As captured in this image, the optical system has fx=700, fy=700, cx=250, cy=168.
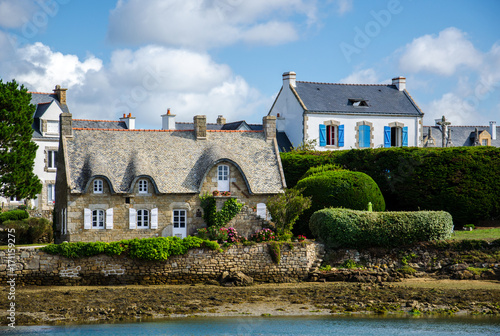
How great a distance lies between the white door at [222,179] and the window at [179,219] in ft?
6.67

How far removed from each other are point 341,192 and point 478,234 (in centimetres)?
613

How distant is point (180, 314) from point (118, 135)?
1266 cm

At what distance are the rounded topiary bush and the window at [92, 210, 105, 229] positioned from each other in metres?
8.95

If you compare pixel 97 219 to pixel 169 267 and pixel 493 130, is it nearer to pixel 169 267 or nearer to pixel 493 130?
pixel 169 267

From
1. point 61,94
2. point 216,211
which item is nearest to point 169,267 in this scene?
point 216,211

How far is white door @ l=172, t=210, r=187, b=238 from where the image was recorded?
3119cm

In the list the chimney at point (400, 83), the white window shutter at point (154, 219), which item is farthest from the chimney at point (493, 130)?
the white window shutter at point (154, 219)

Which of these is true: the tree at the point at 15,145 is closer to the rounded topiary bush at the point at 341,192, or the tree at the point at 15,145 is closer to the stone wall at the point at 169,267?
the stone wall at the point at 169,267

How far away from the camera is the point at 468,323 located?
72.5 feet

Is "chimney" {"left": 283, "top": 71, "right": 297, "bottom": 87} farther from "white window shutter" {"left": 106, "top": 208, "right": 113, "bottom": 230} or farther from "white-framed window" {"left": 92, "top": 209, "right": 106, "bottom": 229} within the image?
"white-framed window" {"left": 92, "top": 209, "right": 106, "bottom": 229}

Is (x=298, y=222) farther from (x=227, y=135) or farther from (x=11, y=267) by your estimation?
(x=11, y=267)

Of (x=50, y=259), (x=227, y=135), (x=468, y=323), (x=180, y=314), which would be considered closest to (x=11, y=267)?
(x=50, y=259)

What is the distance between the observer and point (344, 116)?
45.0m

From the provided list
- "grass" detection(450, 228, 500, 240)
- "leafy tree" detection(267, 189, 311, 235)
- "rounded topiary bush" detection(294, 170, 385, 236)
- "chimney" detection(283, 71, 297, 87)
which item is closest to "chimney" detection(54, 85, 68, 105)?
"chimney" detection(283, 71, 297, 87)
